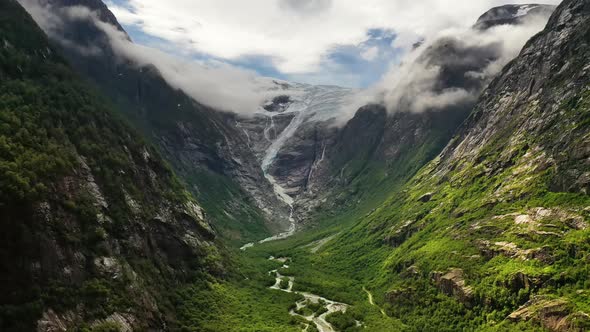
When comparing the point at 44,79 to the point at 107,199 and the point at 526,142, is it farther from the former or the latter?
the point at 526,142

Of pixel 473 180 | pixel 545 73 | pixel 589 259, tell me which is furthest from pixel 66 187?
pixel 545 73

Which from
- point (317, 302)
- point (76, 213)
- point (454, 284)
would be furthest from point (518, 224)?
point (76, 213)

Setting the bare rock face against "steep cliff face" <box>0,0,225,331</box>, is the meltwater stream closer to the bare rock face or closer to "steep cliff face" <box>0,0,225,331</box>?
the bare rock face

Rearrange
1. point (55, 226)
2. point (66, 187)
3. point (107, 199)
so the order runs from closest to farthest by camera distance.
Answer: point (55, 226) < point (66, 187) < point (107, 199)

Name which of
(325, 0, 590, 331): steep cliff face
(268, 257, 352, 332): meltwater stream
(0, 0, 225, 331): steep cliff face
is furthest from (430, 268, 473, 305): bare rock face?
(0, 0, 225, 331): steep cliff face

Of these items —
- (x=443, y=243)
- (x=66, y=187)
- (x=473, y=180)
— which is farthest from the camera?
(x=473, y=180)

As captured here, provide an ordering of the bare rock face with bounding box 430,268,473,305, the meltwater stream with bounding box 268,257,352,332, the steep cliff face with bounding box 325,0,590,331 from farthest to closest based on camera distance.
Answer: the meltwater stream with bounding box 268,257,352,332, the bare rock face with bounding box 430,268,473,305, the steep cliff face with bounding box 325,0,590,331
